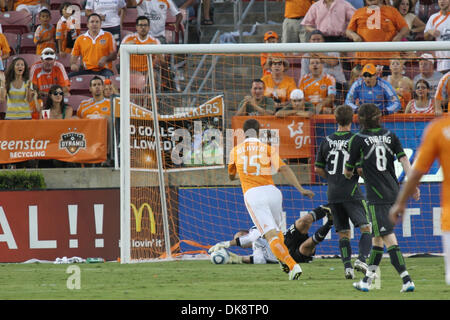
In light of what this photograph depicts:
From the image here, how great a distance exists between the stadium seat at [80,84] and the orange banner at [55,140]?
1.94 m

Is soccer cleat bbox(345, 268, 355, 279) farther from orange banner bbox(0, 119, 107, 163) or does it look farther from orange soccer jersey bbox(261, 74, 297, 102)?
orange banner bbox(0, 119, 107, 163)

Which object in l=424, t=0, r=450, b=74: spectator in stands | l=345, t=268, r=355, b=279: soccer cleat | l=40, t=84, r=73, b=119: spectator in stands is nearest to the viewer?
l=345, t=268, r=355, b=279: soccer cleat

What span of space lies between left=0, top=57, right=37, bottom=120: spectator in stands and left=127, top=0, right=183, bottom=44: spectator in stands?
3.00 meters

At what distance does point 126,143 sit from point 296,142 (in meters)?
2.74

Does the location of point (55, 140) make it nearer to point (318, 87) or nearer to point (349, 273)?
point (318, 87)

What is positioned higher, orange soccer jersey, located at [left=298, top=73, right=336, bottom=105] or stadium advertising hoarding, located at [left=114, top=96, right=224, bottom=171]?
orange soccer jersey, located at [left=298, top=73, right=336, bottom=105]

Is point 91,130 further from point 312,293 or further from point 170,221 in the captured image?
point 312,293

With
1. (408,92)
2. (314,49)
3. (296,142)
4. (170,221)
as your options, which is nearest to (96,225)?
(170,221)

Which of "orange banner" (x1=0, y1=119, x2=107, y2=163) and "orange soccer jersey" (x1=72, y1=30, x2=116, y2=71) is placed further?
"orange soccer jersey" (x1=72, y1=30, x2=116, y2=71)

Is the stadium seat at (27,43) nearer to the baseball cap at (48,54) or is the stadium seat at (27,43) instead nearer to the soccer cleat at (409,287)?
the baseball cap at (48,54)

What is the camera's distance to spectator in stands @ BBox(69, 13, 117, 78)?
645 inches

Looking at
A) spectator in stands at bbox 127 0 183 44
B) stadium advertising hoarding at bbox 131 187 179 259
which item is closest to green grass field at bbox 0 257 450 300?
stadium advertising hoarding at bbox 131 187 179 259

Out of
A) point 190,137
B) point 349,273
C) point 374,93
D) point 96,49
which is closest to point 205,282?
point 349,273

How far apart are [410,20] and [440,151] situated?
37.8ft
